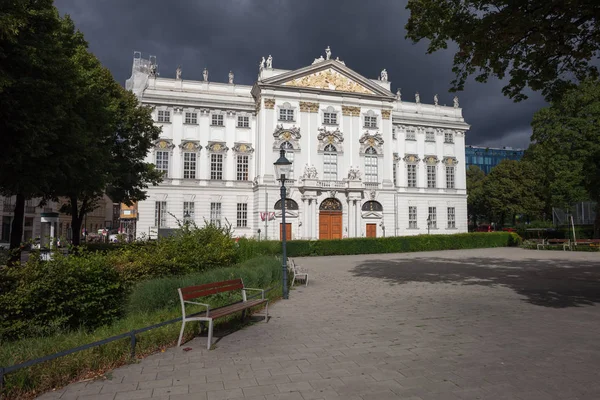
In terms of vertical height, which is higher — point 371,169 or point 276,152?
point 276,152

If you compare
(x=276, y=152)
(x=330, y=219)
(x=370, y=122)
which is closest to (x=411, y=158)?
(x=370, y=122)

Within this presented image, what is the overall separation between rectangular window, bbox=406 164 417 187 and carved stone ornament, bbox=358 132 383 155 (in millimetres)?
5858

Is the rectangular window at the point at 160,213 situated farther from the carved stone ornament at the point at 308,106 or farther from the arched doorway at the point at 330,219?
the carved stone ornament at the point at 308,106

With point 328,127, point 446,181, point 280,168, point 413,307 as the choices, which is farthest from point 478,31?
point 446,181

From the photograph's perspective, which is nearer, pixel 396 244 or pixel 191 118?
pixel 396 244

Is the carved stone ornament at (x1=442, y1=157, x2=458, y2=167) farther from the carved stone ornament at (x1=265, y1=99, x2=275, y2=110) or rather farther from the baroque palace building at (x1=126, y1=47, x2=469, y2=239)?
the carved stone ornament at (x1=265, y1=99, x2=275, y2=110)

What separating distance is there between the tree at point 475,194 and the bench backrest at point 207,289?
191ft

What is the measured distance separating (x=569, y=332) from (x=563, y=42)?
6.84 meters

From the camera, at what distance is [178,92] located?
1614 inches

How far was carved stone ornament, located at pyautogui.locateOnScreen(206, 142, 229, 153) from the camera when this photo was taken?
41000mm

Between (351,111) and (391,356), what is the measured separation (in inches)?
1550

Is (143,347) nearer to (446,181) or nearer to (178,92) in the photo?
(178,92)

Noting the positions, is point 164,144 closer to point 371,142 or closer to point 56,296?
point 371,142

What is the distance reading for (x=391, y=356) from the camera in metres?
6.10
